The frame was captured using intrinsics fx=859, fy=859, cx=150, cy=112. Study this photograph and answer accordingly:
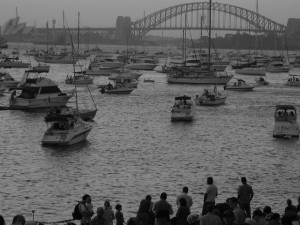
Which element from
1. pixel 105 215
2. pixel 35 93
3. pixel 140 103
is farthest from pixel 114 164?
pixel 140 103

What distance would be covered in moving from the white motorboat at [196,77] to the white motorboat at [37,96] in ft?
116

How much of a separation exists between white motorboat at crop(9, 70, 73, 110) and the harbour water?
110cm

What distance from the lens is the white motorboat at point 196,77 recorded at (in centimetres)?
9725

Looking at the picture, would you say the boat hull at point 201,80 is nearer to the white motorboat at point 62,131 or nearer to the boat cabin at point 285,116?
the boat cabin at point 285,116

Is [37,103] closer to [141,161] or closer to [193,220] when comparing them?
[141,161]

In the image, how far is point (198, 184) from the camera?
33.4 metres

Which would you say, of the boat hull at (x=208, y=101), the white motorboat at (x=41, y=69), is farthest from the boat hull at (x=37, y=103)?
the boat hull at (x=208, y=101)

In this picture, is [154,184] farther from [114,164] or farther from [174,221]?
[174,221]

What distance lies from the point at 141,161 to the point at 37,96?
24.9 metres

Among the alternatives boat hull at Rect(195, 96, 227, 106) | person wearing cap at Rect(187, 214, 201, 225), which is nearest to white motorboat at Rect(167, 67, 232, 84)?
boat hull at Rect(195, 96, 227, 106)

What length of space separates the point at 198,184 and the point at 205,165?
4.87m

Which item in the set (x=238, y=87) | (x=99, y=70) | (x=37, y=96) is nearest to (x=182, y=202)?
(x=37, y=96)

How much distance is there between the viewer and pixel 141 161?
1548 inches

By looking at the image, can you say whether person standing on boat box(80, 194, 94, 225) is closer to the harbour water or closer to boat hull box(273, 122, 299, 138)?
the harbour water
